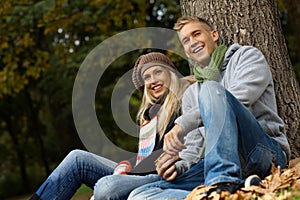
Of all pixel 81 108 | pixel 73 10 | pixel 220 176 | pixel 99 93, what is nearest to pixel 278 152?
pixel 220 176

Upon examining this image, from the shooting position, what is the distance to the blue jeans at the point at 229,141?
2877mm

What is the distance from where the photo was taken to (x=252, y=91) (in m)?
3.33

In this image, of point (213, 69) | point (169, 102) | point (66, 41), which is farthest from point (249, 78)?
point (66, 41)

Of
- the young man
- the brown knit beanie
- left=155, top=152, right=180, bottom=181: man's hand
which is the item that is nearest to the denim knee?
the young man

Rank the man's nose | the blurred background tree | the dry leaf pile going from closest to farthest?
1. the dry leaf pile
2. the man's nose
3. the blurred background tree

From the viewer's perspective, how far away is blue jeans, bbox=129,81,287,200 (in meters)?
2.88

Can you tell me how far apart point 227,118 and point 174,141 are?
50 centimetres

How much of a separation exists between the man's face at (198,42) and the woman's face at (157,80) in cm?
24

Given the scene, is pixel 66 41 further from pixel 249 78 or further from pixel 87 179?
pixel 249 78

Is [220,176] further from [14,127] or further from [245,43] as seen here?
[14,127]

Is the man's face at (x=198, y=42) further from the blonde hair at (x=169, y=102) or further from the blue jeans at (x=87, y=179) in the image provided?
the blue jeans at (x=87, y=179)

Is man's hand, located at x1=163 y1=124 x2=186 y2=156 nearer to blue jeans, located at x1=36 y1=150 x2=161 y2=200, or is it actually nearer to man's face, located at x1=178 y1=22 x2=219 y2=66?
blue jeans, located at x1=36 y1=150 x2=161 y2=200

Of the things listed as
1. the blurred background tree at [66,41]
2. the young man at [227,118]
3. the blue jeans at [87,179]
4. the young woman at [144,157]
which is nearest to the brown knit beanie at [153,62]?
the young woman at [144,157]

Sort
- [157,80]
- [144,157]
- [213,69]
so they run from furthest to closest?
[157,80]
[144,157]
[213,69]
